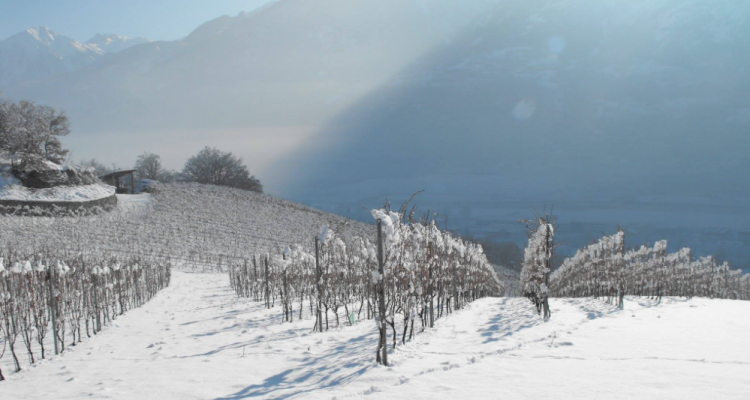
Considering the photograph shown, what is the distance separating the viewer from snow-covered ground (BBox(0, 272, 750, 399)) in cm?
457

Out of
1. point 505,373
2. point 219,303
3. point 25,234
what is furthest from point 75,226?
point 505,373

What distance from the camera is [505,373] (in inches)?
198

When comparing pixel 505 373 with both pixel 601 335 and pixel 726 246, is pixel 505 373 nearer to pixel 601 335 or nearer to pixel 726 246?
pixel 601 335

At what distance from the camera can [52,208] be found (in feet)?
95.5

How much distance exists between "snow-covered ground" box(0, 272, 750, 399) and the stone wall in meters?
24.4

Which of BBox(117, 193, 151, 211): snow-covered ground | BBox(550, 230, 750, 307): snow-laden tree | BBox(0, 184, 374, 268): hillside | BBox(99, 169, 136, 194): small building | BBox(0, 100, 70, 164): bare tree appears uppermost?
BBox(0, 100, 70, 164): bare tree

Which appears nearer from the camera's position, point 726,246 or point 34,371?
point 34,371

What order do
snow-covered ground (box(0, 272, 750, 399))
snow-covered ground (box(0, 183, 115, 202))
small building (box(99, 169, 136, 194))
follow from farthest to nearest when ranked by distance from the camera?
1. small building (box(99, 169, 136, 194))
2. snow-covered ground (box(0, 183, 115, 202))
3. snow-covered ground (box(0, 272, 750, 399))

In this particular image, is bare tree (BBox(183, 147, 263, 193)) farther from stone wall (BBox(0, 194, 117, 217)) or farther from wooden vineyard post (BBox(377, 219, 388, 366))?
wooden vineyard post (BBox(377, 219, 388, 366))

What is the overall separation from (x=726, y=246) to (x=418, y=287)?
289 feet

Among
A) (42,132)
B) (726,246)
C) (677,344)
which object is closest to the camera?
(677,344)

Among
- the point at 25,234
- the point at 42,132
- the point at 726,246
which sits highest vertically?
the point at 42,132

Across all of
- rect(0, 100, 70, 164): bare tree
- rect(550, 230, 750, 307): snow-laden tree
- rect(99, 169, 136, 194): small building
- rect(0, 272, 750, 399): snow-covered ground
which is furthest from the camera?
rect(99, 169, 136, 194): small building

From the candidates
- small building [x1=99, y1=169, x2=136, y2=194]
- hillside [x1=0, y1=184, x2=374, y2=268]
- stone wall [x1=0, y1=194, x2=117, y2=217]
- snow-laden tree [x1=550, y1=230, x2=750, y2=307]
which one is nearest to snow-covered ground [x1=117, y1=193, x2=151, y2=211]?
hillside [x1=0, y1=184, x2=374, y2=268]
